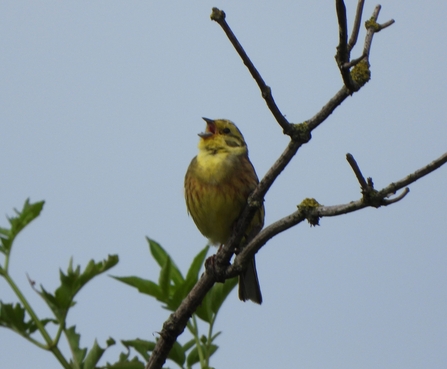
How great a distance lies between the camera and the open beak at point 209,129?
5941 mm

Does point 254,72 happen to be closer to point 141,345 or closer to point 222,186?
point 141,345

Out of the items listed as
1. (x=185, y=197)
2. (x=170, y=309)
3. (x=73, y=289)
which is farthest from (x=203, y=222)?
(x=73, y=289)

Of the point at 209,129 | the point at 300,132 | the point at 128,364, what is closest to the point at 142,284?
the point at 128,364

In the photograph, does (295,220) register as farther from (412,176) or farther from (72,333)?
(72,333)

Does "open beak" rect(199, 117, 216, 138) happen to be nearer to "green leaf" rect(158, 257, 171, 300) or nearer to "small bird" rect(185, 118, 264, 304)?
"small bird" rect(185, 118, 264, 304)

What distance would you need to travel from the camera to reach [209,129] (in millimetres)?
6051

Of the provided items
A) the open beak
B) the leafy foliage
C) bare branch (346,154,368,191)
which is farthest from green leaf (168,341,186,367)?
the open beak

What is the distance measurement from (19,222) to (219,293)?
102cm

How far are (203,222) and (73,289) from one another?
72.1 inches

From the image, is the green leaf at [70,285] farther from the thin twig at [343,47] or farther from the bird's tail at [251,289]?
the bird's tail at [251,289]

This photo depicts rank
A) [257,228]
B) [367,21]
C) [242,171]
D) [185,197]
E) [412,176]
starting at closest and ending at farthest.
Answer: [412,176]
[367,21]
[257,228]
[242,171]
[185,197]

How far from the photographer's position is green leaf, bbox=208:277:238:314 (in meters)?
4.20

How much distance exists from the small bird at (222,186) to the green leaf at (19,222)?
1385 mm

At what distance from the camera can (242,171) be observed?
18.0 feet
